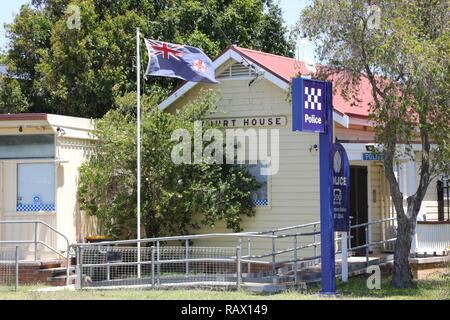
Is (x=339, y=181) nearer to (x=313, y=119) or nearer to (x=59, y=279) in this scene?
(x=313, y=119)

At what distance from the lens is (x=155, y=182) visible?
2028 cm

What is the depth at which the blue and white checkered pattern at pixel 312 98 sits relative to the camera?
15.0 metres

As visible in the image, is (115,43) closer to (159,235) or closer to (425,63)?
(159,235)

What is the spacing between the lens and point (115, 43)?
25922 millimetres

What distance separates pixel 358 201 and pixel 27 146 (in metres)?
8.35

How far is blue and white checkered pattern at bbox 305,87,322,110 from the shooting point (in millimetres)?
15000

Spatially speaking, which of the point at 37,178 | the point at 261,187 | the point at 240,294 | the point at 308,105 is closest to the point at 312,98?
the point at 308,105

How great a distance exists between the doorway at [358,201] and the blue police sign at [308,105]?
6.07 meters

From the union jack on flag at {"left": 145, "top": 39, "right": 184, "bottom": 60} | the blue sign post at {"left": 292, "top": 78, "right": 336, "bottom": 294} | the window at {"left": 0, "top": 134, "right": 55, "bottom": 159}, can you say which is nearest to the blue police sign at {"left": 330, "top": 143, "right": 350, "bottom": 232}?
the blue sign post at {"left": 292, "top": 78, "right": 336, "bottom": 294}

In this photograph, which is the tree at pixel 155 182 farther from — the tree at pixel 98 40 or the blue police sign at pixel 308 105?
the blue police sign at pixel 308 105
